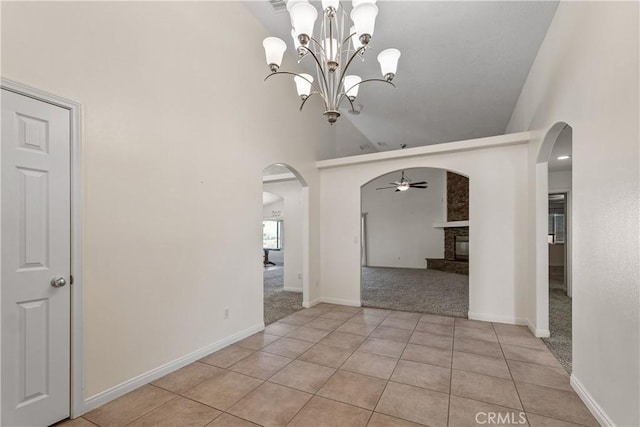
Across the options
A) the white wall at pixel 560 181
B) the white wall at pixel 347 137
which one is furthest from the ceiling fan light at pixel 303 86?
the white wall at pixel 560 181

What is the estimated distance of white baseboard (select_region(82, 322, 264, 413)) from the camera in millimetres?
2188

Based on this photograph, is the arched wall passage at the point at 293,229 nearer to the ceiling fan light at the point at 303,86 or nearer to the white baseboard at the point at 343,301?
the white baseboard at the point at 343,301

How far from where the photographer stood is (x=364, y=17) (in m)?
2.17

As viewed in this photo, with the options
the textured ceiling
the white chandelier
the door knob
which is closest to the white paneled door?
the door knob

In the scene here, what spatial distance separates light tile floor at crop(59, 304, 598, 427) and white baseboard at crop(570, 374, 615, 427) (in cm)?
5

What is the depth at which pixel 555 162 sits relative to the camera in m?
5.64

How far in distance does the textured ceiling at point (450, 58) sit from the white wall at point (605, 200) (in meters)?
0.79

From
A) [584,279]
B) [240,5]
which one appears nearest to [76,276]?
[240,5]

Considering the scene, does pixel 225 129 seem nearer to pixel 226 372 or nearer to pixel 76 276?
pixel 76 276

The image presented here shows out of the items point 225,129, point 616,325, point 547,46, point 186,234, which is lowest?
point 616,325

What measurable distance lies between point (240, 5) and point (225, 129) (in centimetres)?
167

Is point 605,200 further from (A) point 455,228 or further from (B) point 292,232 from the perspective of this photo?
(A) point 455,228

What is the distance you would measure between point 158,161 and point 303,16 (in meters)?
1.74

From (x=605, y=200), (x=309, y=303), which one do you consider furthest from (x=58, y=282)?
(x=605, y=200)
